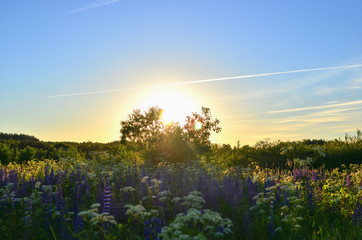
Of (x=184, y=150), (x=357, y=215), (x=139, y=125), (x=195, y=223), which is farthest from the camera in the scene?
(x=139, y=125)

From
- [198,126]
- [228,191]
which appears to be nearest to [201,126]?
[198,126]

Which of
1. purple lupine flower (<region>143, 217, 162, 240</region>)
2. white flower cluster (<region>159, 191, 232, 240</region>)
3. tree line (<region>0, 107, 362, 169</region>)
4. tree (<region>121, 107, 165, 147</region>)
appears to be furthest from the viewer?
tree (<region>121, 107, 165, 147</region>)

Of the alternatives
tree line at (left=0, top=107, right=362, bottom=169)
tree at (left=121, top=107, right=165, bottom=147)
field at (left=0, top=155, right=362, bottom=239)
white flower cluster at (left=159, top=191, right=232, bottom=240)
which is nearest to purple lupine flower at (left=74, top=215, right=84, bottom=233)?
field at (left=0, top=155, right=362, bottom=239)

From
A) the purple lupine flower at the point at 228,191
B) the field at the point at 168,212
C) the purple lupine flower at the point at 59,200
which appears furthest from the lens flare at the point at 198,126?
the purple lupine flower at the point at 59,200

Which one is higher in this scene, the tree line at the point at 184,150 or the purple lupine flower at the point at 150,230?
the tree line at the point at 184,150

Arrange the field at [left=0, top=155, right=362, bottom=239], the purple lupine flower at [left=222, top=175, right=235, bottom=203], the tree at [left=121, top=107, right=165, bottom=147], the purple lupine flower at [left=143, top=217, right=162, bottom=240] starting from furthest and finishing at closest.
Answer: the tree at [left=121, top=107, right=165, bottom=147] < the purple lupine flower at [left=222, top=175, right=235, bottom=203] < the field at [left=0, top=155, right=362, bottom=239] < the purple lupine flower at [left=143, top=217, right=162, bottom=240]

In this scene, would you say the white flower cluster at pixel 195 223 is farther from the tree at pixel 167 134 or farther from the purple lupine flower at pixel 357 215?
the tree at pixel 167 134

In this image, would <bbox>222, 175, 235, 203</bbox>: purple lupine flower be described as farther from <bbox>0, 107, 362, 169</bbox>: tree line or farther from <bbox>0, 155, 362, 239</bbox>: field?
<bbox>0, 107, 362, 169</bbox>: tree line

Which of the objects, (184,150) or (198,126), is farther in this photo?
(198,126)

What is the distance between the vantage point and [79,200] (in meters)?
5.48

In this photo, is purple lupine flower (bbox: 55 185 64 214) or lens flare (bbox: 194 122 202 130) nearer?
purple lupine flower (bbox: 55 185 64 214)

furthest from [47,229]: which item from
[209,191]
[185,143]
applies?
[185,143]

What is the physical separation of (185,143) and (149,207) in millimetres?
10138

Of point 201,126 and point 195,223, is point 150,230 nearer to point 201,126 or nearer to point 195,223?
point 195,223
